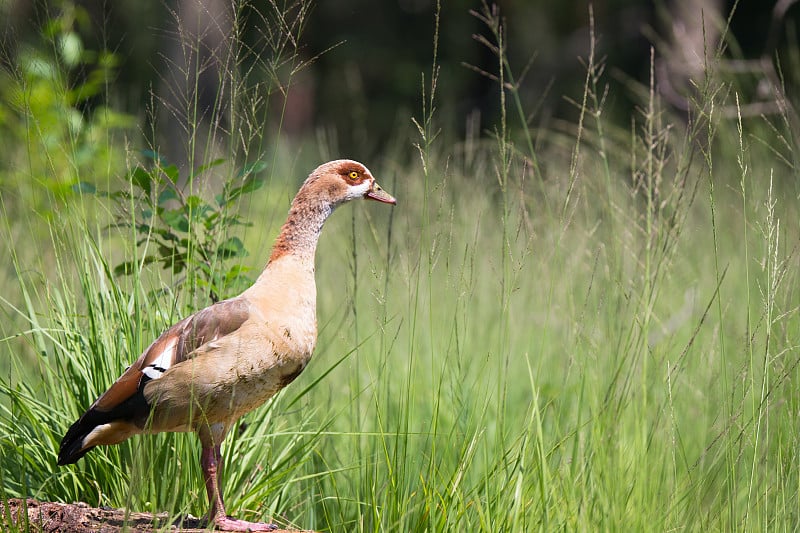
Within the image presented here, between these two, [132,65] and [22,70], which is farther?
[132,65]

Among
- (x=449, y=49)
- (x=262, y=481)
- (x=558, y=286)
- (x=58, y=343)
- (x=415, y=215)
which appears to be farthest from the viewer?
(x=449, y=49)

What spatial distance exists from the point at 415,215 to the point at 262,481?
447cm

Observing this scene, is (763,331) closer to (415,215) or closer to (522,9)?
(415,215)

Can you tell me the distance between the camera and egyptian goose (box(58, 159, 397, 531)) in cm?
277

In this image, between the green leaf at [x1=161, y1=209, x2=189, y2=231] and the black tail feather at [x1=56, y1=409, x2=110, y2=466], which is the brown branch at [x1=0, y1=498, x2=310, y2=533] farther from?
the green leaf at [x1=161, y1=209, x2=189, y2=231]

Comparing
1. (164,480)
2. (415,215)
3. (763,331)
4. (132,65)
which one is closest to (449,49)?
(132,65)

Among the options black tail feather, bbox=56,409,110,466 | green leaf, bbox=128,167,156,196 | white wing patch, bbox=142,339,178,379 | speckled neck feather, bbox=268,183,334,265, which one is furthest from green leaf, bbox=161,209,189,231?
black tail feather, bbox=56,409,110,466

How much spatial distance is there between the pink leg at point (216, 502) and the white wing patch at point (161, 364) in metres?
0.27

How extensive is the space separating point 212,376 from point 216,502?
0.38 m

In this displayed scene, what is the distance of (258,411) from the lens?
11.4 feet

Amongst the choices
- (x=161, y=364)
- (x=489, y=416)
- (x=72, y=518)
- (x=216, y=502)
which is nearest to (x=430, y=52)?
(x=489, y=416)

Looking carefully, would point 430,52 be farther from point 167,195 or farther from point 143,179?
point 143,179

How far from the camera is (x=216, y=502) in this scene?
278cm

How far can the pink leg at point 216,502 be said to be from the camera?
109 inches
